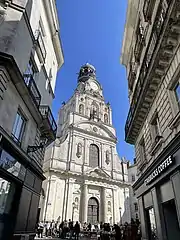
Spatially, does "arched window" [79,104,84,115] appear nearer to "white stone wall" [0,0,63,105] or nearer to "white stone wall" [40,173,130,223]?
"white stone wall" [40,173,130,223]

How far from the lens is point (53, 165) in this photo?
95.4ft

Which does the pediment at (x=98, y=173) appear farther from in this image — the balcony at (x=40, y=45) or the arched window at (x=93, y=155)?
the balcony at (x=40, y=45)

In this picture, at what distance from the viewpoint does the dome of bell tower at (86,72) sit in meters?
50.7

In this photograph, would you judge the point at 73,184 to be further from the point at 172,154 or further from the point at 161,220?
the point at 172,154

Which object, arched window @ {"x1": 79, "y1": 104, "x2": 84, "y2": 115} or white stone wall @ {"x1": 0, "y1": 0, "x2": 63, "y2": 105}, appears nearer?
white stone wall @ {"x1": 0, "y1": 0, "x2": 63, "y2": 105}

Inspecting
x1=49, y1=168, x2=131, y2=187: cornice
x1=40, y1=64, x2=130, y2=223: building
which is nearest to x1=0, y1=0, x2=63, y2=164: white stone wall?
x1=40, y1=64, x2=130, y2=223: building

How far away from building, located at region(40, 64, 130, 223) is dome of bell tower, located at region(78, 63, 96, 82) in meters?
10.3

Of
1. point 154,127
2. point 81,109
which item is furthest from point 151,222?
point 81,109

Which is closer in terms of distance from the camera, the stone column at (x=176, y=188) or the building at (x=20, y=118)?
the stone column at (x=176, y=188)

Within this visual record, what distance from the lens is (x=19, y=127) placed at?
30.6 feet

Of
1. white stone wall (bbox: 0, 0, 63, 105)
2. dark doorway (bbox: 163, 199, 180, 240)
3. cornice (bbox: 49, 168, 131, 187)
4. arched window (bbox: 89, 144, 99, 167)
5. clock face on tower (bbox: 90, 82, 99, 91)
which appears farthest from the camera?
clock face on tower (bbox: 90, 82, 99, 91)

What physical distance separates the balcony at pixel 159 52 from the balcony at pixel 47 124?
5.26 metres

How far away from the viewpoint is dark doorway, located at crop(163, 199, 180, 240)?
7238 mm

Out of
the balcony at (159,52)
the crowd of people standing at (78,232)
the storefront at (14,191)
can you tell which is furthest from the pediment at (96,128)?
the storefront at (14,191)
